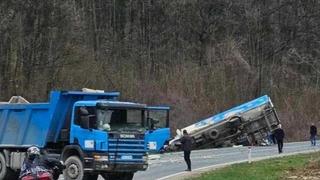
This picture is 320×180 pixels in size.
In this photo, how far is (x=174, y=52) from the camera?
6744cm

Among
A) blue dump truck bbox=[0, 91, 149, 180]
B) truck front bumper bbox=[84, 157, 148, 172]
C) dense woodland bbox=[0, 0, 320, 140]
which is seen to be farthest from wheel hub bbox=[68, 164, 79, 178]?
dense woodland bbox=[0, 0, 320, 140]

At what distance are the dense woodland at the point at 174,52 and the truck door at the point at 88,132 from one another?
26755 mm

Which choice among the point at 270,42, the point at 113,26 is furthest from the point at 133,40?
the point at 270,42

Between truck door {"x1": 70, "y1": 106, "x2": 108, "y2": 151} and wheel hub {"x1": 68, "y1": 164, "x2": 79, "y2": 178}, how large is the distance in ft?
2.24

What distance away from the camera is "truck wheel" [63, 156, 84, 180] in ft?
72.2

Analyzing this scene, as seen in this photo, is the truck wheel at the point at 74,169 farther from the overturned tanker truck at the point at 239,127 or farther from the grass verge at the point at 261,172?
the overturned tanker truck at the point at 239,127

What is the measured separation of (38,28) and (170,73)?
1475 centimetres

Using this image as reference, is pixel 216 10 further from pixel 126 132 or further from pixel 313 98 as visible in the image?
pixel 126 132

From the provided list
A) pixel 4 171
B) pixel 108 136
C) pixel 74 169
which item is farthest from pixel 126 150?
pixel 4 171

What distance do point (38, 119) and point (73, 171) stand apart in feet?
7.68

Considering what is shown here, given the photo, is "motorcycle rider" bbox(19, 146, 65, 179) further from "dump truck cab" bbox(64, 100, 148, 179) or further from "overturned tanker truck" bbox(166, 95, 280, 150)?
"overturned tanker truck" bbox(166, 95, 280, 150)

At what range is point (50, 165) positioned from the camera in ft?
47.5

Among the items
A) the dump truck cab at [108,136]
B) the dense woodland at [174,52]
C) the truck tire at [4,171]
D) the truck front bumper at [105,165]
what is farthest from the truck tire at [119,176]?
the dense woodland at [174,52]

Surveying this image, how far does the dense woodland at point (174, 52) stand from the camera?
5050 centimetres
